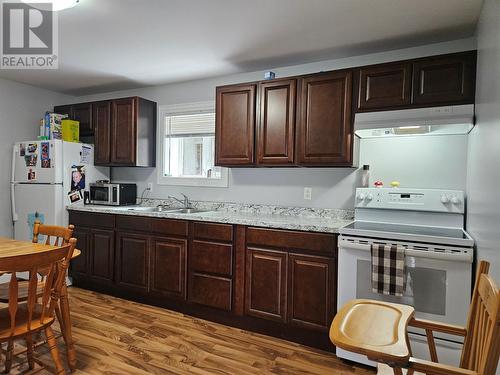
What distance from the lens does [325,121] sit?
104 inches

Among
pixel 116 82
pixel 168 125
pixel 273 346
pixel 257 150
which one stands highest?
pixel 116 82

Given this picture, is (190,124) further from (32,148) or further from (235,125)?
(32,148)

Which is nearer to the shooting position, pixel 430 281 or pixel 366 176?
pixel 430 281

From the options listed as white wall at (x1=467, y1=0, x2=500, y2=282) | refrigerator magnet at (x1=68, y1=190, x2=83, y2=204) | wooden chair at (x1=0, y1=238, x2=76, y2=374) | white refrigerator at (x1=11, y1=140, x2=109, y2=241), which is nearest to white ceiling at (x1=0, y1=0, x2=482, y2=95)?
white wall at (x1=467, y1=0, x2=500, y2=282)

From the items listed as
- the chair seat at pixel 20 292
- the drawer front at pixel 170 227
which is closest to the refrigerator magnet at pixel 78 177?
the drawer front at pixel 170 227

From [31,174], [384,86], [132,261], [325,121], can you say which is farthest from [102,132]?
[384,86]

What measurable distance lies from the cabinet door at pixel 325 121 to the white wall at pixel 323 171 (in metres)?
0.34

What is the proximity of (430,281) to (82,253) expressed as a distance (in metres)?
3.33

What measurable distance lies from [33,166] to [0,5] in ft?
6.38

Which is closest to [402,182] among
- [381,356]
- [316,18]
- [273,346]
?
[316,18]

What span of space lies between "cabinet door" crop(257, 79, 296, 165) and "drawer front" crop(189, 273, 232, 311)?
44.0 inches

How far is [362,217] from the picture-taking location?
2.57 m

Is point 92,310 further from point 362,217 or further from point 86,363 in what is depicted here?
point 362,217

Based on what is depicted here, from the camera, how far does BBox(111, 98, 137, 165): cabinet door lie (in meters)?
3.65
